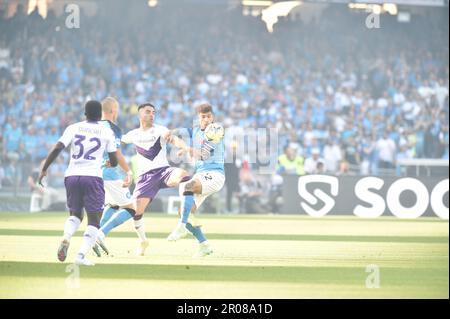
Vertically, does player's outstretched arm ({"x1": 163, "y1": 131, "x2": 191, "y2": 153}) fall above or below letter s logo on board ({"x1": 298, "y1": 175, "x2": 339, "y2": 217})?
above

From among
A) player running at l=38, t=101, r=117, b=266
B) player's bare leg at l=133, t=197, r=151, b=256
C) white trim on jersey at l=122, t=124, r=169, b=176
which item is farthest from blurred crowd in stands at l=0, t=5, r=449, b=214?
player running at l=38, t=101, r=117, b=266

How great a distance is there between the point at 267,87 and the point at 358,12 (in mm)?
6049

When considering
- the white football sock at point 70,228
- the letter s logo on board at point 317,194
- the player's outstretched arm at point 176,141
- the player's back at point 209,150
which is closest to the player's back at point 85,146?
the white football sock at point 70,228

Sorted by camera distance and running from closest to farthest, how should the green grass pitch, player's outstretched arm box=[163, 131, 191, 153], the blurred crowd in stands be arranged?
the green grass pitch
player's outstretched arm box=[163, 131, 191, 153]
the blurred crowd in stands

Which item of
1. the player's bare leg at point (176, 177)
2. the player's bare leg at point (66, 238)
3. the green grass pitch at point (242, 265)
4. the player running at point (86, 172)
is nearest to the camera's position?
the green grass pitch at point (242, 265)

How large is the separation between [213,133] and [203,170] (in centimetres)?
60

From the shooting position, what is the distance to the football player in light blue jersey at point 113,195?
13266 mm

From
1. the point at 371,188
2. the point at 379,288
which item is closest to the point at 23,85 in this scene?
the point at 371,188

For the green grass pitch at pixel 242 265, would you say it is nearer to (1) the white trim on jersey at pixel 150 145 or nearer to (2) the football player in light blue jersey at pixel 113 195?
(2) the football player in light blue jersey at pixel 113 195

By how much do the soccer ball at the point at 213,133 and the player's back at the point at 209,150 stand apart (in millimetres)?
67

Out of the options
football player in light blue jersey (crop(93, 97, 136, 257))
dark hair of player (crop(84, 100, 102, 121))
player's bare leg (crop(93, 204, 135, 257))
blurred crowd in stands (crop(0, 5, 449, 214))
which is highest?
blurred crowd in stands (crop(0, 5, 449, 214))

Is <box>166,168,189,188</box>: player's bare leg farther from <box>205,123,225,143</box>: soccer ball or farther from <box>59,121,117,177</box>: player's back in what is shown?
<box>59,121,117,177</box>: player's back

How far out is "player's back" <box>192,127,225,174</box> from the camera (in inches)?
524

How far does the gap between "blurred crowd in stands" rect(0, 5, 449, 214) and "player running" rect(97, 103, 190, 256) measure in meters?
12.6
